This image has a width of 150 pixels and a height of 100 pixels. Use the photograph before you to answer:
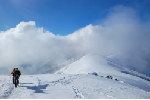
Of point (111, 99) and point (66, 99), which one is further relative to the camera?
point (111, 99)

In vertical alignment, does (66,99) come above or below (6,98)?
below

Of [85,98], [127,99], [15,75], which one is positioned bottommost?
[127,99]

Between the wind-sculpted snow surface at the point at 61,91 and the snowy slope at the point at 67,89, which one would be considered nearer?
the wind-sculpted snow surface at the point at 61,91

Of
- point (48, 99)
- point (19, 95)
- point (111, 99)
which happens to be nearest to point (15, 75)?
point (19, 95)

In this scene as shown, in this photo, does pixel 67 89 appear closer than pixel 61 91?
No

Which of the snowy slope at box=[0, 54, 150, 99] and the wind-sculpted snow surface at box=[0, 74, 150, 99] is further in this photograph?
the snowy slope at box=[0, 54, 150, 99]

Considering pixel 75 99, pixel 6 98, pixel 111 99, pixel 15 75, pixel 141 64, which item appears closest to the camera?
pixel 6 98

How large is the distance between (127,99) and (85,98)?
16.6 feet

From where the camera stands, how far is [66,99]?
9258 millimetres

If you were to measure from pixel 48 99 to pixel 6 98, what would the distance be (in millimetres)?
3716

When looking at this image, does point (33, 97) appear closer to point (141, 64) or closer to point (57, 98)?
point (57, 98)

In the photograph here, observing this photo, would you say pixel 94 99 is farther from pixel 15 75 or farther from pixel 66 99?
pixel 15 75

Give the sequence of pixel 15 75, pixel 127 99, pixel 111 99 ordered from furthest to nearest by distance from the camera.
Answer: pixel 15 75
pixel 127 99
pixel 111 99

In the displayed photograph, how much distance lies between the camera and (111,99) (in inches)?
402
